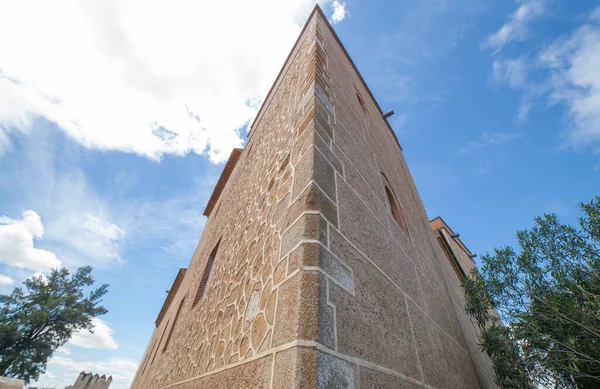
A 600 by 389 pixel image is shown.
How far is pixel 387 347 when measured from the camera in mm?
1438

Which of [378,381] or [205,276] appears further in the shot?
[205,276]

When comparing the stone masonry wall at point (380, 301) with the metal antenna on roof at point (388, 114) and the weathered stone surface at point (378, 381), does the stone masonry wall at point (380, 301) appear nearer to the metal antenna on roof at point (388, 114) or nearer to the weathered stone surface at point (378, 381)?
the weathered stone surface at point (378, 381)

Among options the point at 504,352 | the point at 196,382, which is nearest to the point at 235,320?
the point at 196,382

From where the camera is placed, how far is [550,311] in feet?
10.6

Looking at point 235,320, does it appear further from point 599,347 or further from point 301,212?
point 599,347

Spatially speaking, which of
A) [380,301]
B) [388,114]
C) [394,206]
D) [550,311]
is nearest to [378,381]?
[380,301]

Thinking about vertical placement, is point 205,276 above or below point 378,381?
above

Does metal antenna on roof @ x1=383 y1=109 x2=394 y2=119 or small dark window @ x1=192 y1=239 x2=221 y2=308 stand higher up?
metal antenna on roof @ x1=383 y1=109 x2=394 y2=119

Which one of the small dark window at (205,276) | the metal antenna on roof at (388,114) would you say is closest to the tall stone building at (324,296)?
the small dark window at (205,276)

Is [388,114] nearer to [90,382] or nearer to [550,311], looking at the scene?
[550,311]

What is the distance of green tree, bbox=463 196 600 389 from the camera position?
2.95 m

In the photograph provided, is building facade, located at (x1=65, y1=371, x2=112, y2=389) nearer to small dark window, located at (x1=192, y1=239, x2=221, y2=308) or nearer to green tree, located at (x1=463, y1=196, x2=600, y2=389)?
small dark window, located at (x1=192, y1=239, x2=221, y2=308)

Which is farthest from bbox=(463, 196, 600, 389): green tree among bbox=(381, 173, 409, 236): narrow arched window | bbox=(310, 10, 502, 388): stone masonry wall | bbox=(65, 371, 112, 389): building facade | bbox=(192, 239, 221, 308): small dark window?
bbox=(65, 371, 112, 389): building facade

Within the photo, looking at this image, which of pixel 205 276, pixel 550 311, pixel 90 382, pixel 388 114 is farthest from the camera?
pixel 90 382
